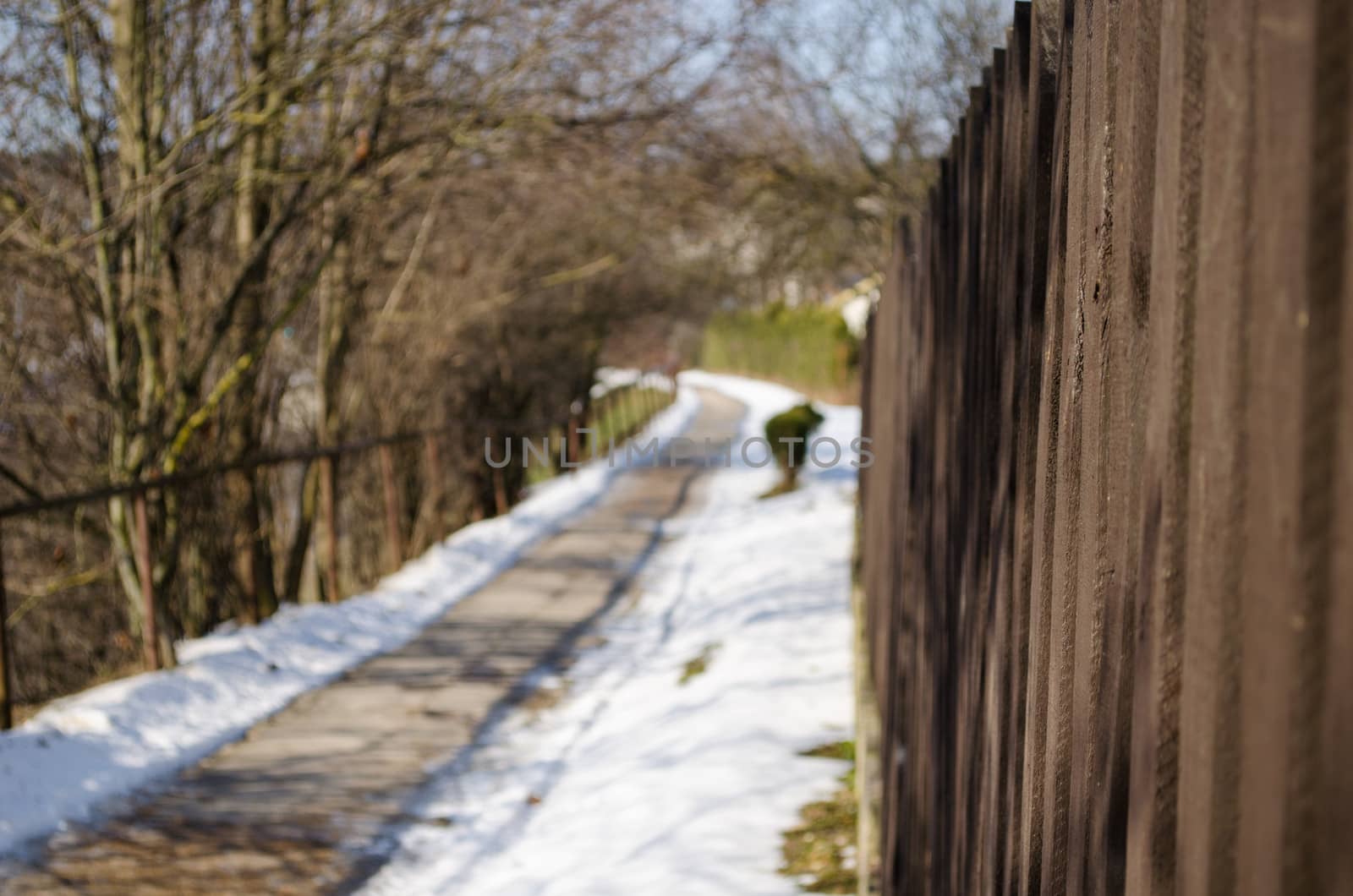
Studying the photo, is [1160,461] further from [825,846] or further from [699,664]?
[699,664]

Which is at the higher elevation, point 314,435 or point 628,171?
point 628,171

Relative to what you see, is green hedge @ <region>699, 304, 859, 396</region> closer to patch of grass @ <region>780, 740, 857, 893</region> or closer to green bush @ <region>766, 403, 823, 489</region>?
green bush @ <region>766, 403, 823, 489</region>

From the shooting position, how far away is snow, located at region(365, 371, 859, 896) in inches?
187

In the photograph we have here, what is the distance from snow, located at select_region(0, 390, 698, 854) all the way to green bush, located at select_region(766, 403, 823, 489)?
21.4 ft

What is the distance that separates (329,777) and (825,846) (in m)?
2.38

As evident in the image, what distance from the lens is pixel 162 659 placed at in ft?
23.6

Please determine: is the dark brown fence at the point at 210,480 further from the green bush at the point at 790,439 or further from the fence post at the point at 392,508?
the green bush at the point at 790,439

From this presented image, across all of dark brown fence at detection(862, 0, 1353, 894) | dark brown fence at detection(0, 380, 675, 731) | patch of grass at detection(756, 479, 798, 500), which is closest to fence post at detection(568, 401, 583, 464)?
dark brown fence at detection(0, 380, 675, 731)

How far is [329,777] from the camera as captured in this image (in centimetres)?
584

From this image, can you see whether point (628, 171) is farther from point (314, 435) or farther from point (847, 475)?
point (847, 475)

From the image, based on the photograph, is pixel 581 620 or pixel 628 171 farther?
pixel 628 171

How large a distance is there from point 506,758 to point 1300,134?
5873mm

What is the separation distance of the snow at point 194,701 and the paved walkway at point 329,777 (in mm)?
163

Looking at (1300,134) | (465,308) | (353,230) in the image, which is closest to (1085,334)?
(1300,134)
